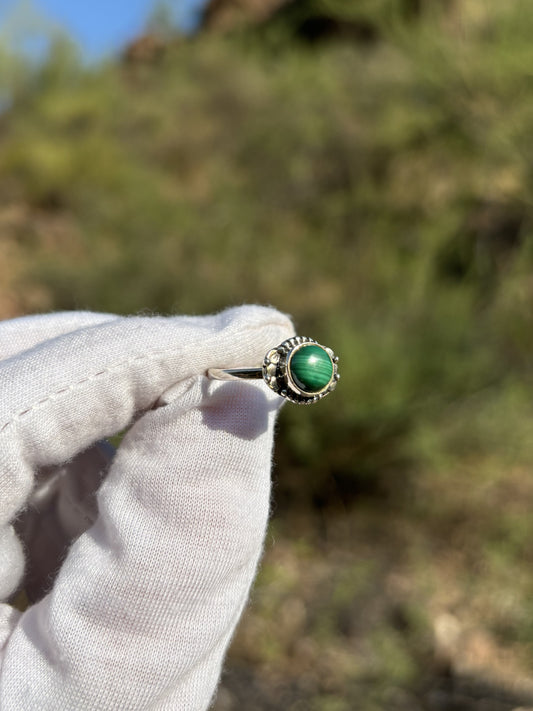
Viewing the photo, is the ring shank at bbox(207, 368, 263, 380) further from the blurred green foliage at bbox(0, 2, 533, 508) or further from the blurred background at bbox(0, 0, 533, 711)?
the blurred green foliage at bbox(0, 2, 533, 508)

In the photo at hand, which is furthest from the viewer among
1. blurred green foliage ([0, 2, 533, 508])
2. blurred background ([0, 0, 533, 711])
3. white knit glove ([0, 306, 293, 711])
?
blurred green foliage ([0, 2, 533, 508])

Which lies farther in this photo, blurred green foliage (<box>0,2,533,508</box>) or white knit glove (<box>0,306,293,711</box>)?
blurred green foliage (<box>0,2,533,508</box>)

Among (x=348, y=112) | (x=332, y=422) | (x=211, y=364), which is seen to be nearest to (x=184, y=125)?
(x=348, y=112)

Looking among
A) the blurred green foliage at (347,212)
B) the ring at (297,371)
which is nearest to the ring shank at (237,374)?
the ring at (297,371)

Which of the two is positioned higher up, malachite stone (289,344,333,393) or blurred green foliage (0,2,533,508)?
malachite stone (289,344,333,393)

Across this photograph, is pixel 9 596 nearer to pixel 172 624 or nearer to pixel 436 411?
pixel 172 624

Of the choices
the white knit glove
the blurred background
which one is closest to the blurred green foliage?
the blurred background

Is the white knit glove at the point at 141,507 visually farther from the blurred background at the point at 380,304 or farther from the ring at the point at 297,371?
the blurred background at the point at 380,304
